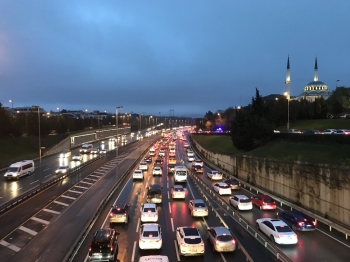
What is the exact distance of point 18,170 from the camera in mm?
46906

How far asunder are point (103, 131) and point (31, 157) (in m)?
69.6

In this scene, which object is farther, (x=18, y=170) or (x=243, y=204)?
(x=18, y=170)

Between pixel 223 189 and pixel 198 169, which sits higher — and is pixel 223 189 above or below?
above

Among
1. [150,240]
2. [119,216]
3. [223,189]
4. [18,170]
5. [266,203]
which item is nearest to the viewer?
[150,240]

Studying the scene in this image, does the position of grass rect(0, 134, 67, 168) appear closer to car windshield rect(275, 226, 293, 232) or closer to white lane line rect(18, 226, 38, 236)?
white lane line rect(18, 226, 38, 236)

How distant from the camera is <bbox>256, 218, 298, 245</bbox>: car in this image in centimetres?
2019

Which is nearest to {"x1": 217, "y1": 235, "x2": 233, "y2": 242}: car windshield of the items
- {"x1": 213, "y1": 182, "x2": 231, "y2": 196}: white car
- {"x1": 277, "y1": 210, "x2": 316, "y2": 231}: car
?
{"x1": 277, "y1": 210, "x2": 316, "y2": 231}: car

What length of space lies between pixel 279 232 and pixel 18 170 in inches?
1498

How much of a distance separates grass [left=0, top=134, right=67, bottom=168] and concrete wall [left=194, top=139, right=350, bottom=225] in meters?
41.2

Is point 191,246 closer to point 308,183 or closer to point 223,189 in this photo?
point 308,183

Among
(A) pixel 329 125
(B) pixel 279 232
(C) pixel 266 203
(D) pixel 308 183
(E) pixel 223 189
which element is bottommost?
(E) pixel 223 189

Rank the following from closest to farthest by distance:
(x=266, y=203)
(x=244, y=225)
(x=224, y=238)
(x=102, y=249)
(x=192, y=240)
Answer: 1. (x=102, y=249)
2. (x=192, y=240)
3. (x=224, y=238)
4. (x=244, y=225)
5. (x=266, y=203)

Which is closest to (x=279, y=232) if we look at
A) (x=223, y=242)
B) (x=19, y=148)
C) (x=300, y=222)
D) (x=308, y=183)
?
(x=300, y=222)

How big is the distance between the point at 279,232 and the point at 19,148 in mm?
65636
